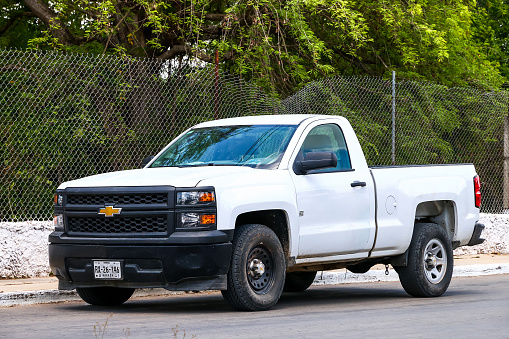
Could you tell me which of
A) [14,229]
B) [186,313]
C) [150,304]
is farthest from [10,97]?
[186,313]

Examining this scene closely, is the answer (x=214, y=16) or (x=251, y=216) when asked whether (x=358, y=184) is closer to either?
(x=251, y=216)

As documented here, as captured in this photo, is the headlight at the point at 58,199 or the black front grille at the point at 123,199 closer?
the black front grille at the point at 123,199

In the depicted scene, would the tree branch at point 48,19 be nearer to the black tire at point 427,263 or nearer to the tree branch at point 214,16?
the tree branch at point 214,16

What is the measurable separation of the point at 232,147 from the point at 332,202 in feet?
4.14

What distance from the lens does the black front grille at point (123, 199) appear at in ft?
28.8

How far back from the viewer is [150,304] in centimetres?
1030

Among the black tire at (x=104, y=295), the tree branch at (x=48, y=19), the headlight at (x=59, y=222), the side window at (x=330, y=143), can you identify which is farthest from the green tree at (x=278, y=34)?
the headlight at (x=59, y=222)

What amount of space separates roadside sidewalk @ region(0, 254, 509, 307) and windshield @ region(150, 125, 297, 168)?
1870mm

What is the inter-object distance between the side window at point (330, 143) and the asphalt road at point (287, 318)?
1613 mm

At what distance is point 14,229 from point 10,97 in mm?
1747

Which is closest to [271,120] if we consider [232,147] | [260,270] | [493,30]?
[232,147]

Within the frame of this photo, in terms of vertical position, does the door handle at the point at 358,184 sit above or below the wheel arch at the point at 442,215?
above

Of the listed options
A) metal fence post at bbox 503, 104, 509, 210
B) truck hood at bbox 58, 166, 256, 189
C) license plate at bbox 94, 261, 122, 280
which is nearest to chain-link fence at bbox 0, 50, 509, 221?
truck hood at bbox 58, 166, 256, 189

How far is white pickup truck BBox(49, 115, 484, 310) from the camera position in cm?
868
